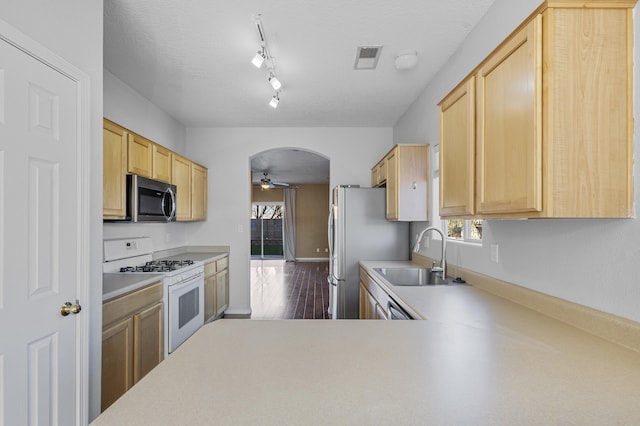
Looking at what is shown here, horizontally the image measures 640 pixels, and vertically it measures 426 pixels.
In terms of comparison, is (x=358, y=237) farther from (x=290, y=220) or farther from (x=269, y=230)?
(x=269, y=230)

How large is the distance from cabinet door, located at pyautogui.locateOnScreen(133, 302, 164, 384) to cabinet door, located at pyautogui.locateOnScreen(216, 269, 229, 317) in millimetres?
1362

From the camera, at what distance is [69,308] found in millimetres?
1582

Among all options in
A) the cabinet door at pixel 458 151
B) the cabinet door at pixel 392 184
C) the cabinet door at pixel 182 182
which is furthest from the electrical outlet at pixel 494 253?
the cabinet door at pixel 182 182

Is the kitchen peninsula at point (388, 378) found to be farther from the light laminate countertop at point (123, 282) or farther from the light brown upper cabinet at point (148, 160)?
the light brown upper cabinet at point (148, 160)

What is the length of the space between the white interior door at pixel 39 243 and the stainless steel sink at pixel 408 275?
7.25ft

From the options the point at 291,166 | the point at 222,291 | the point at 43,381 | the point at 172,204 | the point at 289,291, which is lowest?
the point at 289,291

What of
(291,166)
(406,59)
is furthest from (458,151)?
(291,166)

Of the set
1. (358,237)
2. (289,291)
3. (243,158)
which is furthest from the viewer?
(289,291)

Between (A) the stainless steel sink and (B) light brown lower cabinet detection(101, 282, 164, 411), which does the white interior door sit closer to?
(B) light brown lower cabinet detection(101, 282, 164, 411)

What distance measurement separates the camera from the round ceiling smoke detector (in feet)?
8.66

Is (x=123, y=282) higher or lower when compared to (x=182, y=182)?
lower

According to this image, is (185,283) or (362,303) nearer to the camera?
(185,283)

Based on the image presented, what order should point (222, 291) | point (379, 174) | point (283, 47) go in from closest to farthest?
1. point (283, 47)
2. point (379, 174)
3. point (222, 291)

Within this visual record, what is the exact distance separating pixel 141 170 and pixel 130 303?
4.09 ft
